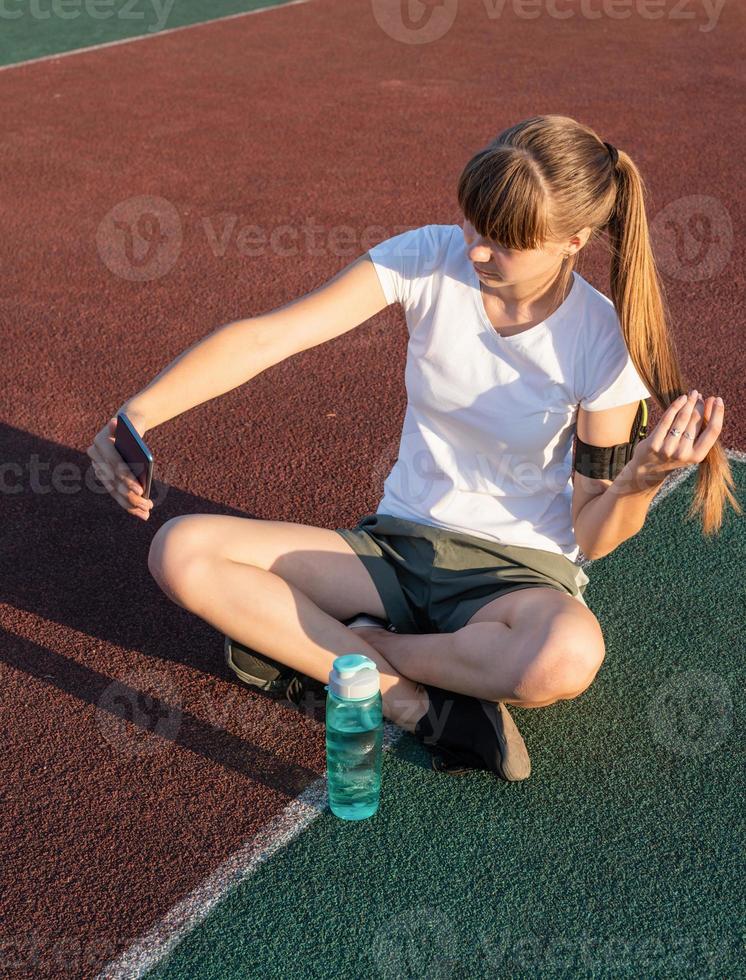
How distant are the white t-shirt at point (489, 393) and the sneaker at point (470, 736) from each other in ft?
1.51

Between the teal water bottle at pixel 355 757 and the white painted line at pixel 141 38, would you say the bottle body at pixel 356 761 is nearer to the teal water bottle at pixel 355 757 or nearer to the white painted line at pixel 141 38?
the teal water bottle at pixel 355 757

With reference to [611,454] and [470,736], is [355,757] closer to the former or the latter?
[470,736]

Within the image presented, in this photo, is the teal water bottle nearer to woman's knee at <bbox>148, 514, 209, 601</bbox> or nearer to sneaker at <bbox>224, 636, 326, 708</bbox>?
sneaker at <bbox>224, 636, 326, 708</bbox>

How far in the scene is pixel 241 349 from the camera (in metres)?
3.03

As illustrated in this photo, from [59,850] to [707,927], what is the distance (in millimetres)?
1540

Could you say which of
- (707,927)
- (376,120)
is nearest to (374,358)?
(707,927)

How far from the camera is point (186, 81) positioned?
33.8 feet

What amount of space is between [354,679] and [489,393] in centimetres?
87

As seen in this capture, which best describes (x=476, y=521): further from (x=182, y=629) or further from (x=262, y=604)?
(x=182, y=629)

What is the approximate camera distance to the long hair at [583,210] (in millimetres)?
2709

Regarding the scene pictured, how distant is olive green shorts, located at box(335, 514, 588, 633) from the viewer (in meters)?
3.15

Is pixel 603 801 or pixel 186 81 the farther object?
pixel 186 81

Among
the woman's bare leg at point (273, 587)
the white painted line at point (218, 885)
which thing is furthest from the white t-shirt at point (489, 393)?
the white painted line at point (218, 885)

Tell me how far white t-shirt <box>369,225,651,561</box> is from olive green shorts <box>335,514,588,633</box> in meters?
0.04
